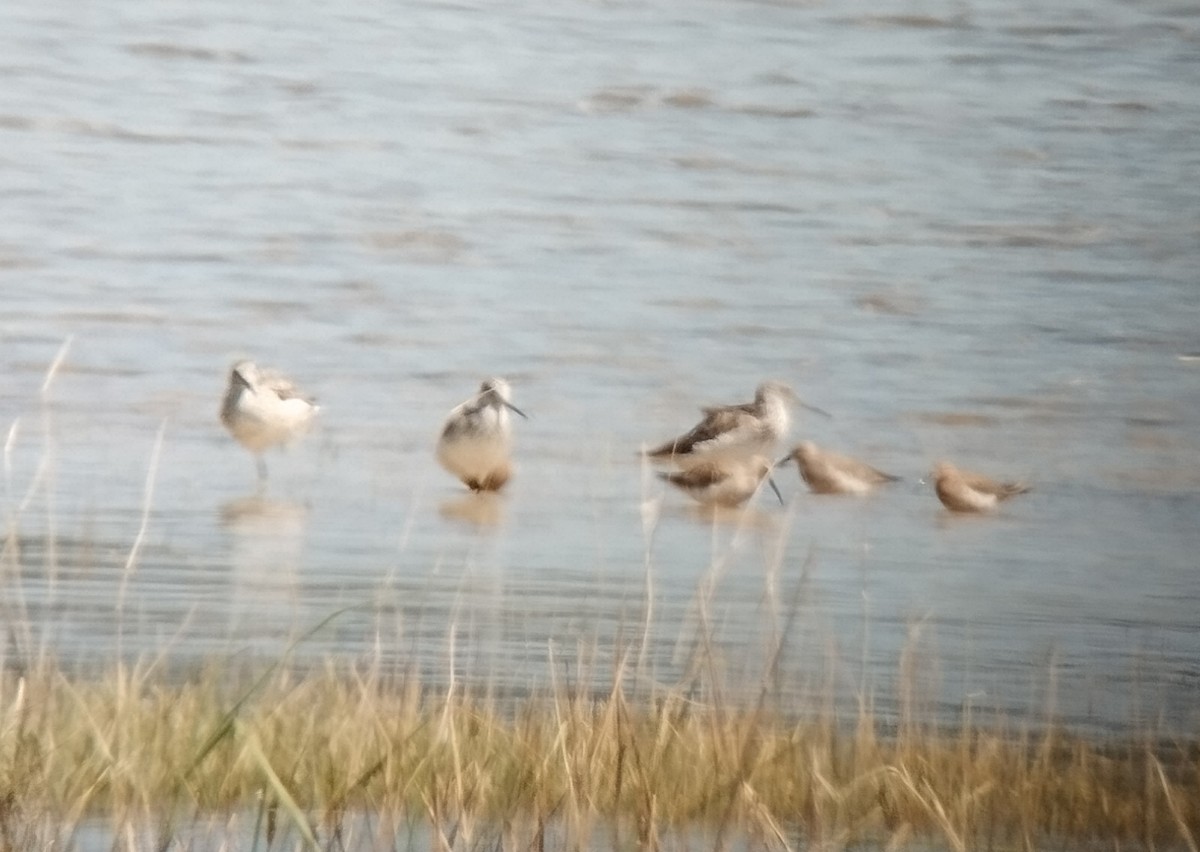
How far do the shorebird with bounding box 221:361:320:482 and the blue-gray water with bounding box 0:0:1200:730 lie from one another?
35mm

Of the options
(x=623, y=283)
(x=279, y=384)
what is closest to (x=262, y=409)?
(x=279, y=384)

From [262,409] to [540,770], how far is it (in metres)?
0.71

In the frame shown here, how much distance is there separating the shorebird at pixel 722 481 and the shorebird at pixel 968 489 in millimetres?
240

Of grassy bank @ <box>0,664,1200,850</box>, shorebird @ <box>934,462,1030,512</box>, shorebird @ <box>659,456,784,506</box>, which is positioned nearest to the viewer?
grassy bank @ <box>0,664,1200,850</box>

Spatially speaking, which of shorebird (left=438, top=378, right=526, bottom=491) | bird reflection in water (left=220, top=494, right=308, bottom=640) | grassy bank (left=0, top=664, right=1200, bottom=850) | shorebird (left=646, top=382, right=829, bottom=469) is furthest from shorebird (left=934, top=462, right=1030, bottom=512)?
bird reflection in water (left=220, top=494, right=308, bottom=640)

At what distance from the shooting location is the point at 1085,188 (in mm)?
2537

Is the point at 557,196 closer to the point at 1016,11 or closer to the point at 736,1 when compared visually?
the point at 736,1

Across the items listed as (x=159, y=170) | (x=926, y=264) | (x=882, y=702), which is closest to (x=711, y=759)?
(x=882, y=702)

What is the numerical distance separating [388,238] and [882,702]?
39.7 inches

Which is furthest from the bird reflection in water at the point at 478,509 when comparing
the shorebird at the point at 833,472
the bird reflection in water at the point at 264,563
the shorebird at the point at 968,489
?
the shorebird at the point at 968,489

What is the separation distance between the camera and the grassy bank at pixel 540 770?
1.94 meters

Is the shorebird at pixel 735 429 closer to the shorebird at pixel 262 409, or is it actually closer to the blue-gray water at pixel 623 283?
the blue-gray water at pixel 623 283

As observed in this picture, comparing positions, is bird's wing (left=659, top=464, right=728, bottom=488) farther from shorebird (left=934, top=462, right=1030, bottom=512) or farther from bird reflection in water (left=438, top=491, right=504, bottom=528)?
shorebird (left=934, top=462, right=1030, bottom=512)

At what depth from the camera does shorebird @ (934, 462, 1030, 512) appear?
2.45m
